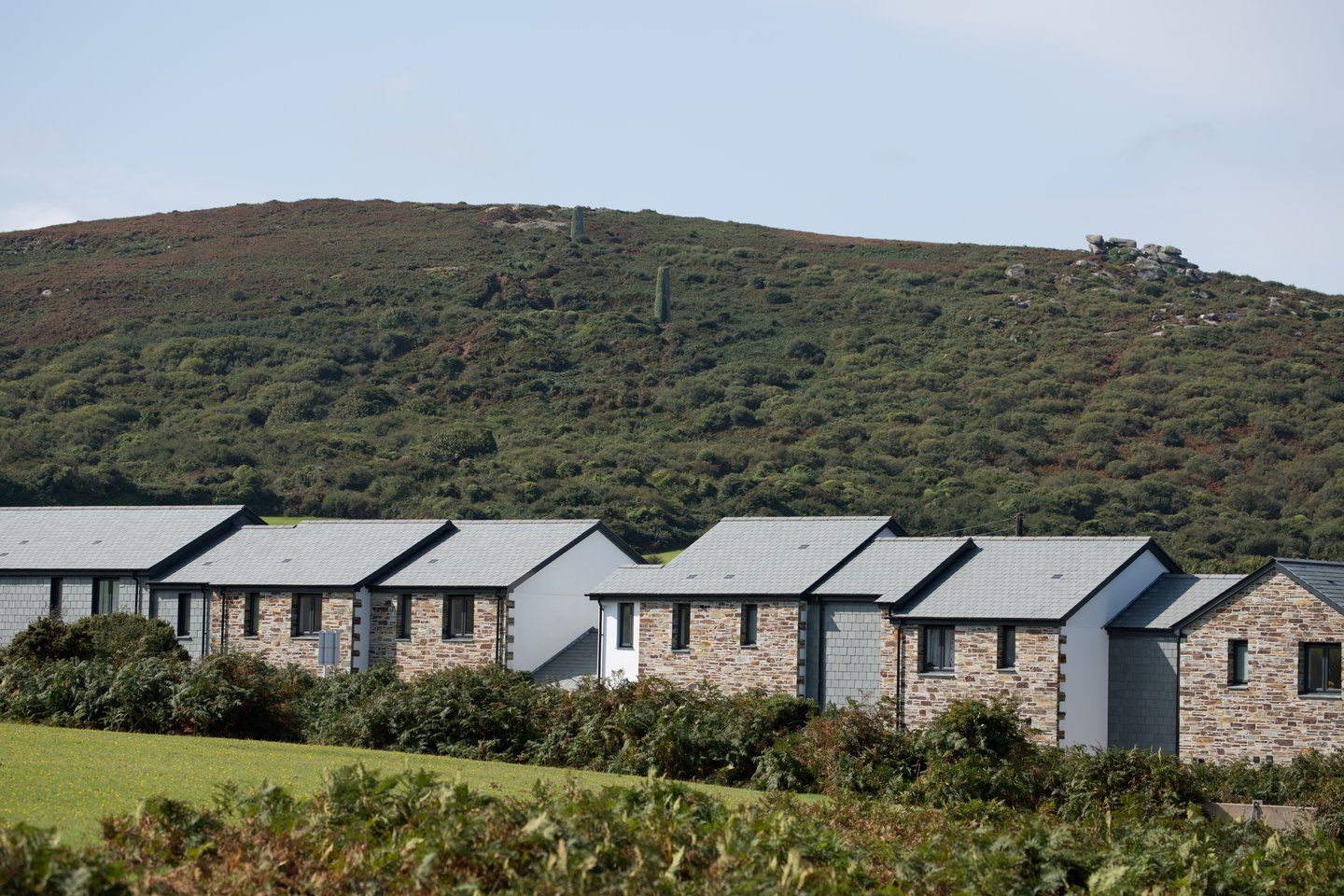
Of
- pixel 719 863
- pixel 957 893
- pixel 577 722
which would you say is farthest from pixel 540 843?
pixel 577 722

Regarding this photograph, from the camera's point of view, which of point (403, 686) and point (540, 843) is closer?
point (540, 843)

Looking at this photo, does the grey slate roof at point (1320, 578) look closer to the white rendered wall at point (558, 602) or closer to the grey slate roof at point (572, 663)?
the grey slate roof at point (572, 663)

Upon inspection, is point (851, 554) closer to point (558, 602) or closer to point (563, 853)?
point (558, 602)

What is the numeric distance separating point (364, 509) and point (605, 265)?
5048 cm

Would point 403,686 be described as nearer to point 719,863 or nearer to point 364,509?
point 719,863

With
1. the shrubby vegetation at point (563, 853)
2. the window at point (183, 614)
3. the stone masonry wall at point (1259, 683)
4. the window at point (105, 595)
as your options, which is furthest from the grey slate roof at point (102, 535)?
the shrubby vegetation at point (563, 853)

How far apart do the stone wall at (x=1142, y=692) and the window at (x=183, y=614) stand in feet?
88.6

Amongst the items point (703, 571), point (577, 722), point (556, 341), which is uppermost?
point (556, 341)

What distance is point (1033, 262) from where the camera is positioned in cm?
12556

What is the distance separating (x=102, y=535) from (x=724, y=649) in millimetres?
21840

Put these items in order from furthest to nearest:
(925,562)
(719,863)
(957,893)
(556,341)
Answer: (556,341)
(925,562)
(957,893)
(719,863)

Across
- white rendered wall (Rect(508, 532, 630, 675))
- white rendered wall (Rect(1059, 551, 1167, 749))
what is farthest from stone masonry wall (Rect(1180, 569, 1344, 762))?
white rendered wall (Rect(508, 532, 630, 675))

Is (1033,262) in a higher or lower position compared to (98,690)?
higher

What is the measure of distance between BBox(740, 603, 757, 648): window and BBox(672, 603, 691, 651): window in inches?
66.2
